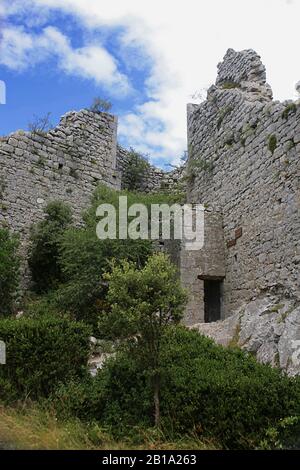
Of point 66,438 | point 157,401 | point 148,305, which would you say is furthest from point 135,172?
point 66,438

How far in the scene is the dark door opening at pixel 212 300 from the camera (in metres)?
11.8

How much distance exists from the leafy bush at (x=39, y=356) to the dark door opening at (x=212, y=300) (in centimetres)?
522

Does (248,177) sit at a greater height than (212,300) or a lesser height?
greater

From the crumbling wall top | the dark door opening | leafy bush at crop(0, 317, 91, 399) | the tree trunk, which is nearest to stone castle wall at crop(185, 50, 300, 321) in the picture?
the crumbling wall top

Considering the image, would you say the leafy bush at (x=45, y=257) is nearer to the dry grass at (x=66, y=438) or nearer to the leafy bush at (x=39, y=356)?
the leafy bush at (x=39, y=356)

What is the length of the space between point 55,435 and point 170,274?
2.38 metres

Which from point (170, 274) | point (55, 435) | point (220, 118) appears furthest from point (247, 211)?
point (55, 435)

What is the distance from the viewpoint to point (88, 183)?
1508 centimetres

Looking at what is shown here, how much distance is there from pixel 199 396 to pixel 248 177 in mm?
6671

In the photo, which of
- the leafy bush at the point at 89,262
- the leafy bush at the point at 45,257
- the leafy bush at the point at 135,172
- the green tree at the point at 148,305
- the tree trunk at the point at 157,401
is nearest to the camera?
the tree trunk at the point at 157,401

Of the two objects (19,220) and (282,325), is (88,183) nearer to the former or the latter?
(19,220)

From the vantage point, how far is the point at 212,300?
39.5 feet

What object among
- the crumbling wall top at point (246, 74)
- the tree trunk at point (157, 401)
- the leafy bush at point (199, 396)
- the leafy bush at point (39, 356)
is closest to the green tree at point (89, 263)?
the leafy bush at point (39, 356)

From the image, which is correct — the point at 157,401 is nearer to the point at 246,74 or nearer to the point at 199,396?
the point at 199,396
